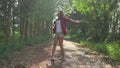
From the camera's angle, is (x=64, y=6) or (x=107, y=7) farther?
(x=64, y=6)

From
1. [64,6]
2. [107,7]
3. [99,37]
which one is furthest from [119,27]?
[64,6]

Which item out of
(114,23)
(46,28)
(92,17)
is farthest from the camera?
(46,28)

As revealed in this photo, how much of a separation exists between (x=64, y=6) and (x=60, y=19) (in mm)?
56429

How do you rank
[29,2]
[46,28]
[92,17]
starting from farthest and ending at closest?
[46,28], [92,17], [29,2]

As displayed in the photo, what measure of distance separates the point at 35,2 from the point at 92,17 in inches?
251

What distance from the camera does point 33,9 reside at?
74.1 ft

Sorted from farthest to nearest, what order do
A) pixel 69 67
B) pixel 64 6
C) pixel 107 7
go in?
1. pixel 64 6
2. pixel 107 7
3. pixel 69 67

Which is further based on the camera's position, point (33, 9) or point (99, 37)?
point (99, 37)

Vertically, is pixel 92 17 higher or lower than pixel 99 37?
higher

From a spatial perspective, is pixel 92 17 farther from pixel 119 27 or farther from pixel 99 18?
pixel 119 27

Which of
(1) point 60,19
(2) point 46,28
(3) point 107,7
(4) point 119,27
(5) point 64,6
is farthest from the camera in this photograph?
(5) point 64,6

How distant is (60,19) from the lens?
12.1 meters

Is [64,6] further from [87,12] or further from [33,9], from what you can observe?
[33,9]

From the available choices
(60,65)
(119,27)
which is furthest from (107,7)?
(60,65)
